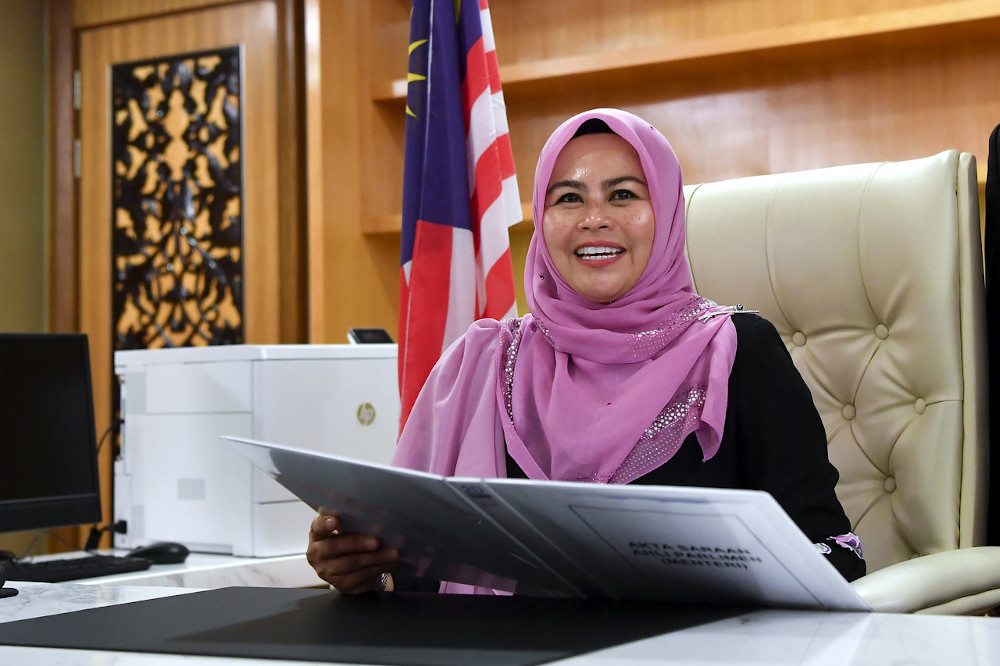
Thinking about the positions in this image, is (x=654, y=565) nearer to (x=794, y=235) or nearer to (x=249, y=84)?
(x=794, y=235)

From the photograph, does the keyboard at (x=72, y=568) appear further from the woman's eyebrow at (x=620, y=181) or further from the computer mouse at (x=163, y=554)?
the woman's eyebrow at (x=620, y=181)

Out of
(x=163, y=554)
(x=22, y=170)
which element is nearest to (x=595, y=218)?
(x=163, y=554)

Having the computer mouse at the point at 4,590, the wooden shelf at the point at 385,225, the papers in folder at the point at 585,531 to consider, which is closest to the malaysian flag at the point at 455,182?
the wooden shelf at the point at 385,225

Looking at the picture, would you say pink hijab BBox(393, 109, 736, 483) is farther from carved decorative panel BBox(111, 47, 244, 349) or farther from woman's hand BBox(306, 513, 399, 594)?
carved decorative panel BBox(111, 47, 244, 349)

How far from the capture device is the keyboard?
1.70 meters

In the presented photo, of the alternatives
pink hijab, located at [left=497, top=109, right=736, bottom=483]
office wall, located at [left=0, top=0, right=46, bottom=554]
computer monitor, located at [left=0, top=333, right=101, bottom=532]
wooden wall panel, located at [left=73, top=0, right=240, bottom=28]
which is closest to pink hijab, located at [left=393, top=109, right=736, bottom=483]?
pink hijab, located at [left=497, top=109, right=736, bottom=483]

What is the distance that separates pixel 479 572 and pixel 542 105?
2525mm

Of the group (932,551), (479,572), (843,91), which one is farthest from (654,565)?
(843,91)

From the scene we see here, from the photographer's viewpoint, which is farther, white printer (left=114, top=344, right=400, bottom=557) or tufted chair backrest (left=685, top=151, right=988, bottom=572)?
white printer (left=114, top=344, right=400, bottom=557)

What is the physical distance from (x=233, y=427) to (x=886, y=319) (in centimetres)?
122

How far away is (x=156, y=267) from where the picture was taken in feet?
11.6

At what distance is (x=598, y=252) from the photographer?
150 centimetres

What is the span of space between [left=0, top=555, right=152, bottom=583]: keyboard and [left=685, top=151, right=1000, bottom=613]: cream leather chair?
3.70 ft

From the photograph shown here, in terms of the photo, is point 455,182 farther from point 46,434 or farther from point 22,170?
point 22,170
